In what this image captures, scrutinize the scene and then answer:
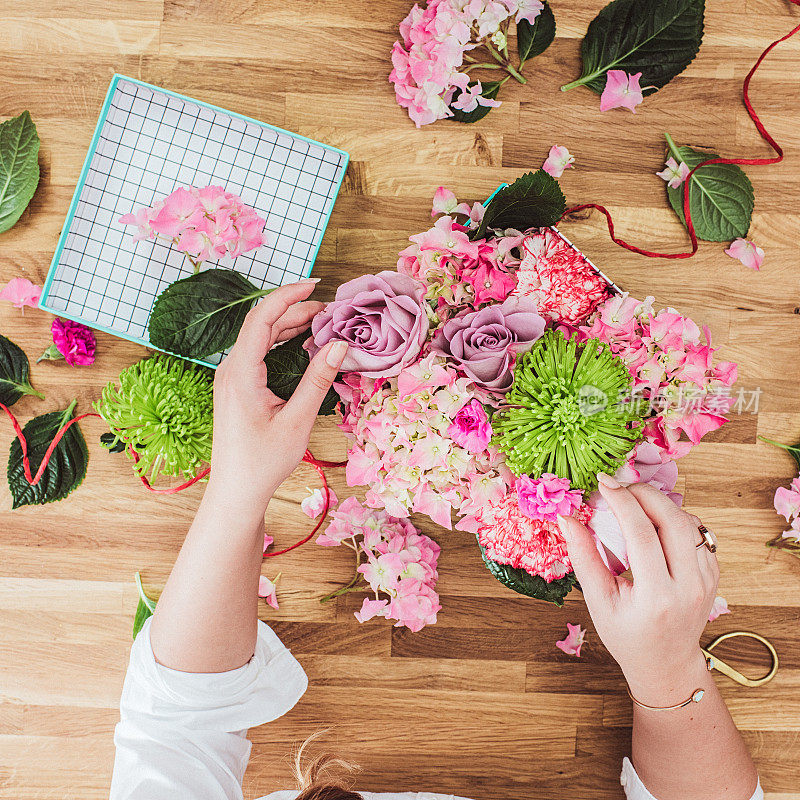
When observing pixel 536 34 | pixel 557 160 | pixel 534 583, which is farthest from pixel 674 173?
pixel 534 583

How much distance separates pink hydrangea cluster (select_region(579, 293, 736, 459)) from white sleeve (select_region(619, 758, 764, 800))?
53 cm

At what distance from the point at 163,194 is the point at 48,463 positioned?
1.43ft

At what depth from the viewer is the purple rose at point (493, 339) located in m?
0.58

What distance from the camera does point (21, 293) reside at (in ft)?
2.93

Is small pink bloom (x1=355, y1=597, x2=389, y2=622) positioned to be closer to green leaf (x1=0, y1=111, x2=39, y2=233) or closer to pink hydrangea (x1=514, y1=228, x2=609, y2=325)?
pink hydrangea (x1=514, y1=228, x2=609, y2=325)

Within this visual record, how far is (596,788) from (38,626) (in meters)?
0.91

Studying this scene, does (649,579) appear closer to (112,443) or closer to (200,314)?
(200,314)

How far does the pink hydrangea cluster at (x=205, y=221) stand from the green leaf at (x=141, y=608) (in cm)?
51

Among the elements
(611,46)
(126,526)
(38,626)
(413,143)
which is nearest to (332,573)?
(126,526)

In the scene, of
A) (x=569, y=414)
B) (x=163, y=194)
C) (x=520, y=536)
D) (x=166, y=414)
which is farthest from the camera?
(x=163, y=194)

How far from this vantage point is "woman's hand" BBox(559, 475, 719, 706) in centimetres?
59

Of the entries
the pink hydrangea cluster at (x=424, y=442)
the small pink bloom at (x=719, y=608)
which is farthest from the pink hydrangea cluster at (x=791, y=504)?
the pink hydrangea cluster at (x=424, y=442)

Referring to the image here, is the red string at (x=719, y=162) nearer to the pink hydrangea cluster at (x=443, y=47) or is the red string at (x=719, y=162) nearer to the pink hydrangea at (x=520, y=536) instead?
the pink hydrangea cluster at (x=443, y=47)

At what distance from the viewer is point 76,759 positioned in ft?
3.13
